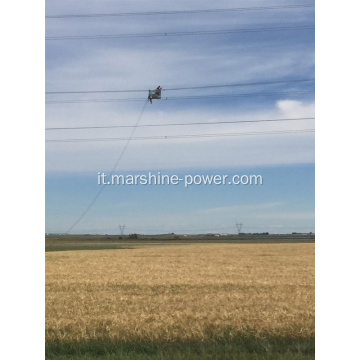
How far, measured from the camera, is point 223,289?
711 inches

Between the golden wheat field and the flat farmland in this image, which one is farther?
the golden wheat field

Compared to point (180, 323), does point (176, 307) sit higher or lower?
lower

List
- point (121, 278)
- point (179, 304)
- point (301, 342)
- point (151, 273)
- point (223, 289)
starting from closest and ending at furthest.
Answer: point (301, 342) < point (179, 304) < point (223, 289) < point (121, 278) < point (151, 273)

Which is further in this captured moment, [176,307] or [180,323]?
[176,307]

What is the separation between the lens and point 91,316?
1177cm

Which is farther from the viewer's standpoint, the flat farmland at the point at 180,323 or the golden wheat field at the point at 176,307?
the golden wheat field at the point at 176,307
